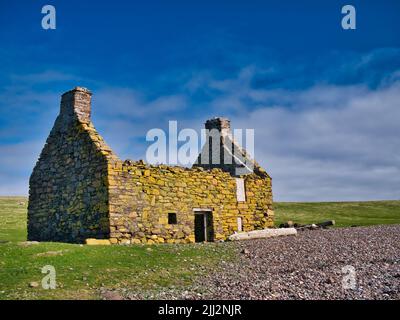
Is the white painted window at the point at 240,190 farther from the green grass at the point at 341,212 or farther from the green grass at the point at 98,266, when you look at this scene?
the green grass at the point at 341,212

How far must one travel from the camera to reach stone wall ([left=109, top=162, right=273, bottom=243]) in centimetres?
2219

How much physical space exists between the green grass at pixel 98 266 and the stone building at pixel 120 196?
3.82 metres

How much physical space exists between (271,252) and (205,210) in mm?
8366

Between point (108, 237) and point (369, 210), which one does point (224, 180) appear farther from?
point (369, 210)

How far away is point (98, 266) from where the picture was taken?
587 inches

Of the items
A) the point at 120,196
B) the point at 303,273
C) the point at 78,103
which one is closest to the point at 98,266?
the point at 303,273

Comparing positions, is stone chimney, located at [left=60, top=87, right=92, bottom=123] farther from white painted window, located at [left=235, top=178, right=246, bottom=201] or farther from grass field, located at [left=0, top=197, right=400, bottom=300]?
white painted window, located at [left=235, top=178, right=246, bottom=201]

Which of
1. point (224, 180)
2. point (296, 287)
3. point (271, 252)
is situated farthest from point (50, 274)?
point (224, 180)

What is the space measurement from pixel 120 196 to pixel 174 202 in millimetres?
3779

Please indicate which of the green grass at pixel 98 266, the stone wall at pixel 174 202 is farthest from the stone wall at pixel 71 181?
the green grass at pixel 98 266

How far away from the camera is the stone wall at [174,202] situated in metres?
22.2

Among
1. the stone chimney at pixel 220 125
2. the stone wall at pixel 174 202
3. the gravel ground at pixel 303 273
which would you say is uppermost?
the stone chimney at pixel 220 125

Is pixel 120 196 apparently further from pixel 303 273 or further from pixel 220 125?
pixel 220 125
